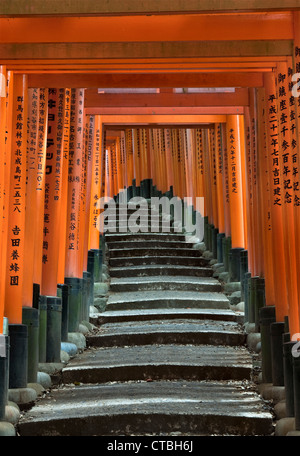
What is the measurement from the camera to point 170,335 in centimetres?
1145

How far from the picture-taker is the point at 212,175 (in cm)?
1650

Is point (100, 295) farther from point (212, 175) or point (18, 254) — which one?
point (18, 254)

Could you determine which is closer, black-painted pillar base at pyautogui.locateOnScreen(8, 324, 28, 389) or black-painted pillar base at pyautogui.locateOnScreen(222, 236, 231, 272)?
black-painted pillar base at pyautogui.locateOnScreen(8, 324, 28, 389)

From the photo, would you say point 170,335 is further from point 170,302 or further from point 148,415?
point 148,415

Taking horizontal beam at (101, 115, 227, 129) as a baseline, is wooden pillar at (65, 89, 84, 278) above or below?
below

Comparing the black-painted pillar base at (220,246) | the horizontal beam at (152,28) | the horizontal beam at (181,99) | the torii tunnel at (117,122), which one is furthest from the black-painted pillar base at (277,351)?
the black-painted pillar base at (220,246)

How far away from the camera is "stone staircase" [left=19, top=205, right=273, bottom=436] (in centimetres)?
796

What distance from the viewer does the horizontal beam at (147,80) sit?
→ 9094 millimetres

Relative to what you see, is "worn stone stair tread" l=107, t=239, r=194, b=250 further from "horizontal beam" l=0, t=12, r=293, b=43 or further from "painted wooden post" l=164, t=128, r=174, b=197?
"horizontal beam" l=0, t=12, r=293, b=43

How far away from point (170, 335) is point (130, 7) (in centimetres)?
568

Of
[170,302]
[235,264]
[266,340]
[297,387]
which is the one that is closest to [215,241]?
[235,264]

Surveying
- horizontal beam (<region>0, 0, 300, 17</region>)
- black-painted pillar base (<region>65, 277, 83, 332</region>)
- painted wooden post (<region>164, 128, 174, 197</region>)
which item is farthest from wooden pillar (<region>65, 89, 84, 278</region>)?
painted wooden post (<region>164, 128, 174, 197</region>)

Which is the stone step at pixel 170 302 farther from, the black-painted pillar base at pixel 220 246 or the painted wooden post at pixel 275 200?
the painted wooden post at pixel 275 200
